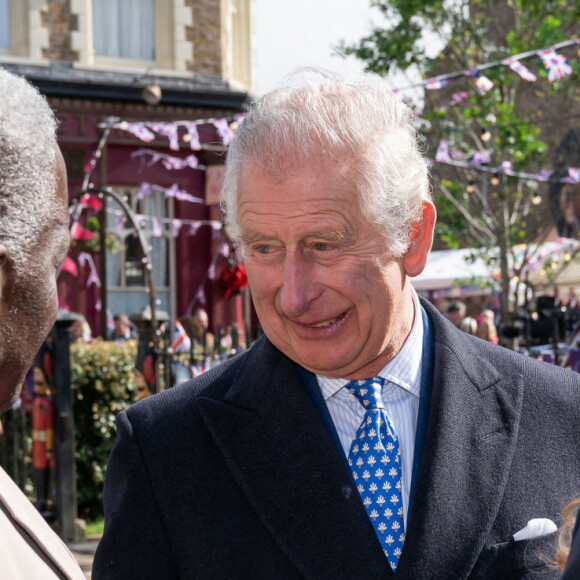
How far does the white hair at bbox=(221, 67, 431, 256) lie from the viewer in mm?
2088

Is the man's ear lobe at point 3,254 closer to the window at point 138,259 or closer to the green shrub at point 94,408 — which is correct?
the green shrub at point 94,408

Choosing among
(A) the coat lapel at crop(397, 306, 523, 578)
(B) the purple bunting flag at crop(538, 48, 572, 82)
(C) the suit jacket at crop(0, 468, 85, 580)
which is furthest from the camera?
(B) the purple bunting flag at crop(538, 48, 572, 82)

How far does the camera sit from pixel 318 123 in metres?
2.09

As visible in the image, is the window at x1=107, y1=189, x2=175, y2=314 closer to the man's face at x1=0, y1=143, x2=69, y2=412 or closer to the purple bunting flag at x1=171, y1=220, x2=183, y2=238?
the purple bunting flag at x1=171, y1=220, x2=183, y2=238

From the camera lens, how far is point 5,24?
15.8 metres

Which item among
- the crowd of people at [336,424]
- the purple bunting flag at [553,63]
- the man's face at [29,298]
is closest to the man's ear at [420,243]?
the crowd of people at [336,424]

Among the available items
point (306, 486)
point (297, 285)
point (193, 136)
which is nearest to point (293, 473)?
point (306, 486)

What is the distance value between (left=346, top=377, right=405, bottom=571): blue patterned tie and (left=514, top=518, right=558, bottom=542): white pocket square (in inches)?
10.3

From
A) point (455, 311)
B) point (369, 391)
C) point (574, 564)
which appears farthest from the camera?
point (455, 311)

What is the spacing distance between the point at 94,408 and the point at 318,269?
6.38 metres

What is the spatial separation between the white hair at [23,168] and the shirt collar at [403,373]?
95 cm

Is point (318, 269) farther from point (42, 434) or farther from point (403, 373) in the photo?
point (42, 434)

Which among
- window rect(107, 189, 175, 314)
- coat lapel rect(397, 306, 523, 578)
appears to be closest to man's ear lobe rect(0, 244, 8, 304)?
coat lapel rect(397, 306, 523, 578)

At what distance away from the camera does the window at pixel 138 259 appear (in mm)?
16781
